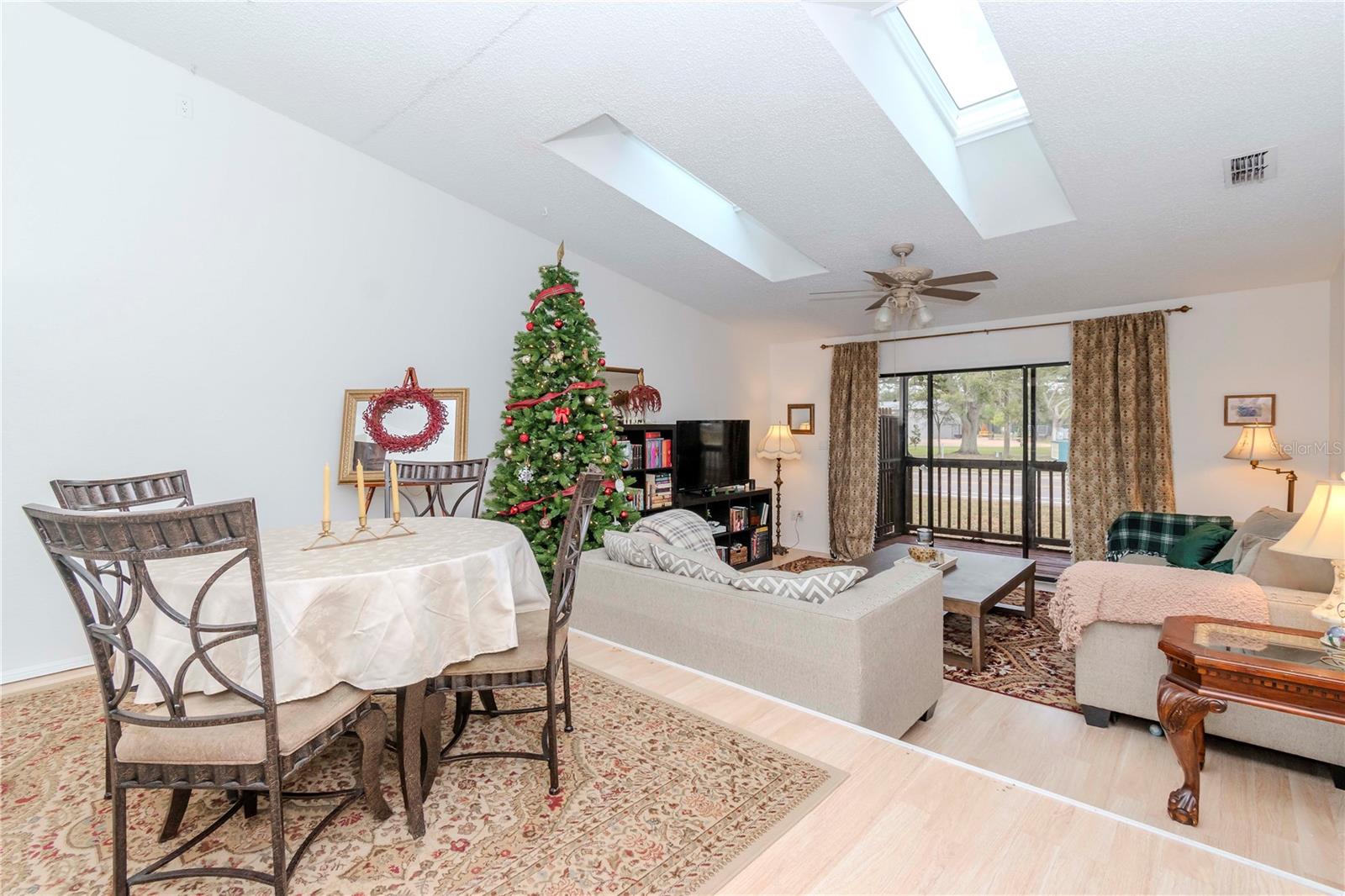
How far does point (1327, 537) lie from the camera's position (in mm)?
1986

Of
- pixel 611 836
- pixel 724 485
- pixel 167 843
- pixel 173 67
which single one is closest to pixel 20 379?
pixel 173 67

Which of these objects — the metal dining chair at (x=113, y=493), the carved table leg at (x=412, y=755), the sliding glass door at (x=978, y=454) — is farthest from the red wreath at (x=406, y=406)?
the sliding glass door at (x=978, y=454)

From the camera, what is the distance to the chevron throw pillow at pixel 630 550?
2.99 m

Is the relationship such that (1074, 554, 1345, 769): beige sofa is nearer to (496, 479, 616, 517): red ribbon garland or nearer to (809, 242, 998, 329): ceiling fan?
(809, 242, 998, 329): ceiling fan

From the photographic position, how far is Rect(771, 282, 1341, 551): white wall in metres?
4.31

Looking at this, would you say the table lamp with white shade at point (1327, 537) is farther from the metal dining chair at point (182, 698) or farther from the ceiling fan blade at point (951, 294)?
the metal dining chair at point (182, 698)

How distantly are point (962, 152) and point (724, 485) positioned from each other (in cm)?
352

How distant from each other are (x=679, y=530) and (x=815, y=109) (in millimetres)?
2341

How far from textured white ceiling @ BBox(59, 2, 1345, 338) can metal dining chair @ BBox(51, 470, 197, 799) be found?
2152 millimetres

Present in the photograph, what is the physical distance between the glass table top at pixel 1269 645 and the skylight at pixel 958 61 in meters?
2.50

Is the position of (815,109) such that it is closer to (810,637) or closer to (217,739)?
(810,637)

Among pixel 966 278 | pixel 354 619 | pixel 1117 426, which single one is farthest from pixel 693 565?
pixel 1117 426

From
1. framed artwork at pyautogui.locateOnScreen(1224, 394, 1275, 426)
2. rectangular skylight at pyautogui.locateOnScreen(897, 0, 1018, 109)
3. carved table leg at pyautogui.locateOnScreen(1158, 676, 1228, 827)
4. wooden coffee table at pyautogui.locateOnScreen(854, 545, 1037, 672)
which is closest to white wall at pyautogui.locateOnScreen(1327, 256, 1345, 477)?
framed artwork at pyautogui.locateOnScreen(1224, 394, 1275, 426)

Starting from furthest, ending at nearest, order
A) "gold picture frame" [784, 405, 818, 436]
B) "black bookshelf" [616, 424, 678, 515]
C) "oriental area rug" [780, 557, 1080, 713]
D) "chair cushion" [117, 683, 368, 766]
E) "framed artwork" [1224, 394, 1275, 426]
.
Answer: "gold picture frame" [784, 405, 818, 436] < "black bookshelf" [616, 424, 678, 515] < "framed artwork" [1224, 394, 1275, 426] < "oriental area rug" [780, 557, 1080, 713] < "chair cushion" [117, 683, 368, 766]
